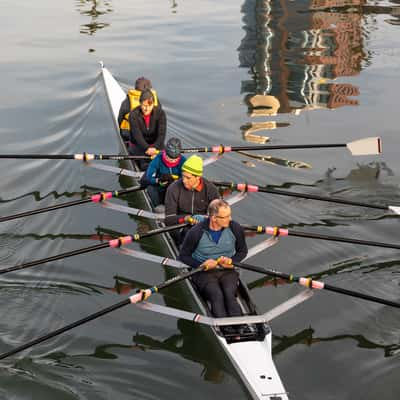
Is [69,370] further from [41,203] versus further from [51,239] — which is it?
[41,203]

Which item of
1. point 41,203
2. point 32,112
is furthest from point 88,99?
point 41,203

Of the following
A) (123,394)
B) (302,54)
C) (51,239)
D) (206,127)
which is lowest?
(123,394)

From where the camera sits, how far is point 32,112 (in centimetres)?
1903

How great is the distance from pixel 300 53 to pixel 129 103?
12221 millimetres

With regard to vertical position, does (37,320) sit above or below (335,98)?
below

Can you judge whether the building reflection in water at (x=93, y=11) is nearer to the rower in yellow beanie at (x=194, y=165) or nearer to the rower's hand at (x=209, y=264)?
the rower in yellow beanie at (x=194, y=165)

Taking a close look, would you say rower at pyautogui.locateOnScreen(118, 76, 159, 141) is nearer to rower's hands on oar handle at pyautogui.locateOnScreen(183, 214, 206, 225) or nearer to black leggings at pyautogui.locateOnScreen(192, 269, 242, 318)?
rower's hands on oar handle at pyautogui.locateOnScreen(183, 214, 206, 225)

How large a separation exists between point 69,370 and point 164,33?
24096 mm

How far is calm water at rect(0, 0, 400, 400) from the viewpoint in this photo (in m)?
8.51

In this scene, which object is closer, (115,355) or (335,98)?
(115,355)

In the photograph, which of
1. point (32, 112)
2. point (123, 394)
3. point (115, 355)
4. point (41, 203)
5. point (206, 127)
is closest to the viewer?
point (123, 394)

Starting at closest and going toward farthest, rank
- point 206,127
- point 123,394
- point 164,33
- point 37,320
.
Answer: point 123,394, point 37,320, point 206,127, point 164,33

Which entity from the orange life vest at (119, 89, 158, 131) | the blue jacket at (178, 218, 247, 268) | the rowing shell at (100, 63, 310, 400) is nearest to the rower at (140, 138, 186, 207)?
the blue jacket at (178, 218, 247, 268)

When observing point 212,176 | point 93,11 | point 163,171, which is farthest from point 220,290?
point 93,11
